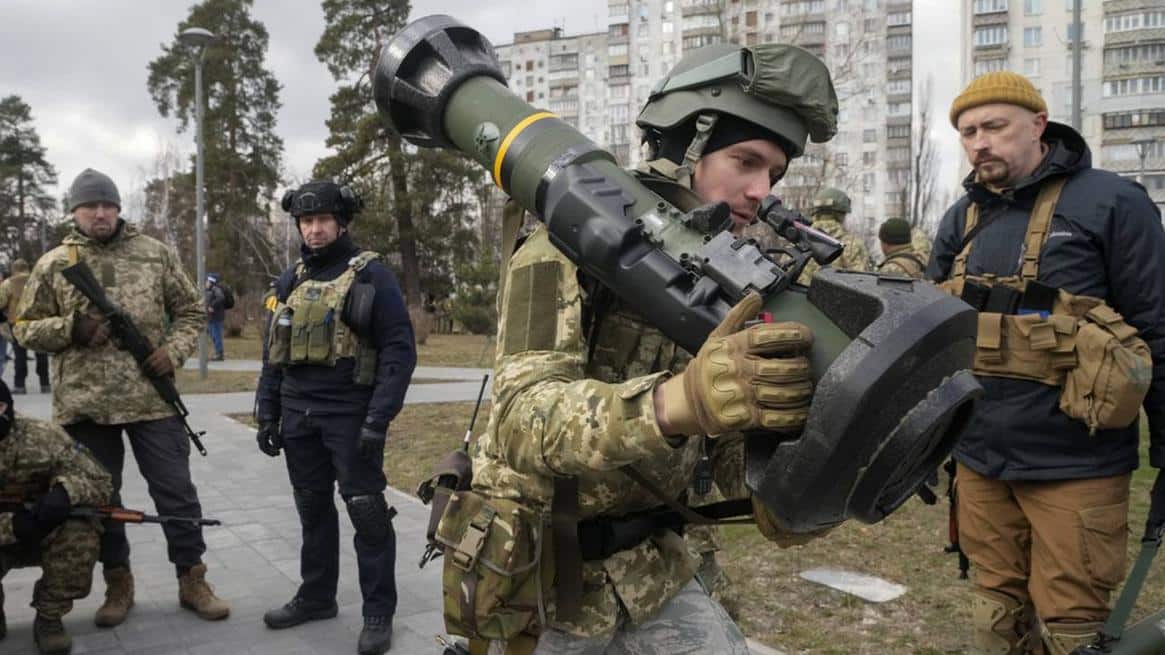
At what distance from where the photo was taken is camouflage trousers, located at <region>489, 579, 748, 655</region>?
74.2 inches

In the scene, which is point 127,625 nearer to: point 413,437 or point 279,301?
point 279,301

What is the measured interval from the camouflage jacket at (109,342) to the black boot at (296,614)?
4.09 ft

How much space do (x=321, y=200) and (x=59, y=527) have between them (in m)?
1.96

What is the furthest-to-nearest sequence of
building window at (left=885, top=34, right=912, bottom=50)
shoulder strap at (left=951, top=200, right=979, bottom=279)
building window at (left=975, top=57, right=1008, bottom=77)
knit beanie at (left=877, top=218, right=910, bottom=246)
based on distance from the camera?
building window at (left=885, top=34, right=912, bottom=50), building window at (left=975, top=57, right=1008, bottom=77), knit beanie at (left=877, top=218, right=910, bottom=246), shoulder strap at (left=951, top=200, right=979, bottom=279)

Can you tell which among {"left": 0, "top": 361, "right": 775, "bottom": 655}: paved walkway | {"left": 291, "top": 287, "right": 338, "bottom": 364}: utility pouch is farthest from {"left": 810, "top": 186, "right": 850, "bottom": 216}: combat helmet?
{"left": 291, "top": 287, "right": 338, "bottom": 364}: utility pouch

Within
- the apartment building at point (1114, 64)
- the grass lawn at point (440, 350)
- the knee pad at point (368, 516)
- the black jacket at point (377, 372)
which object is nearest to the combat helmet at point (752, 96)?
the black jacket at point (377, 372)

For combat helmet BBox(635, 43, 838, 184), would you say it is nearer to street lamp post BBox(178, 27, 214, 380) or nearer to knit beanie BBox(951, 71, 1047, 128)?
knit beanie BBox(951, 71, 1047, 128)

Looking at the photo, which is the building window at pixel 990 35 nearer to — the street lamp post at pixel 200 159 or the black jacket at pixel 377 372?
the street lamp post at pixel 200 159

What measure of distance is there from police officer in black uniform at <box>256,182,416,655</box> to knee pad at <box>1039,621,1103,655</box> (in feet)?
9.09

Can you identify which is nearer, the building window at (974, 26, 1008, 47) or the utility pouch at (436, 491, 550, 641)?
the utility pouch at (436, 491, 550, 641)

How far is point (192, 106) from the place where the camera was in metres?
39.6

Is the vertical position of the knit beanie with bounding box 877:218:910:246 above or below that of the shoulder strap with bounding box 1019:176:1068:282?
above

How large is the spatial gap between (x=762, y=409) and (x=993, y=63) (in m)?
49.4

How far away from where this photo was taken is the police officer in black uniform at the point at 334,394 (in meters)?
4.00
